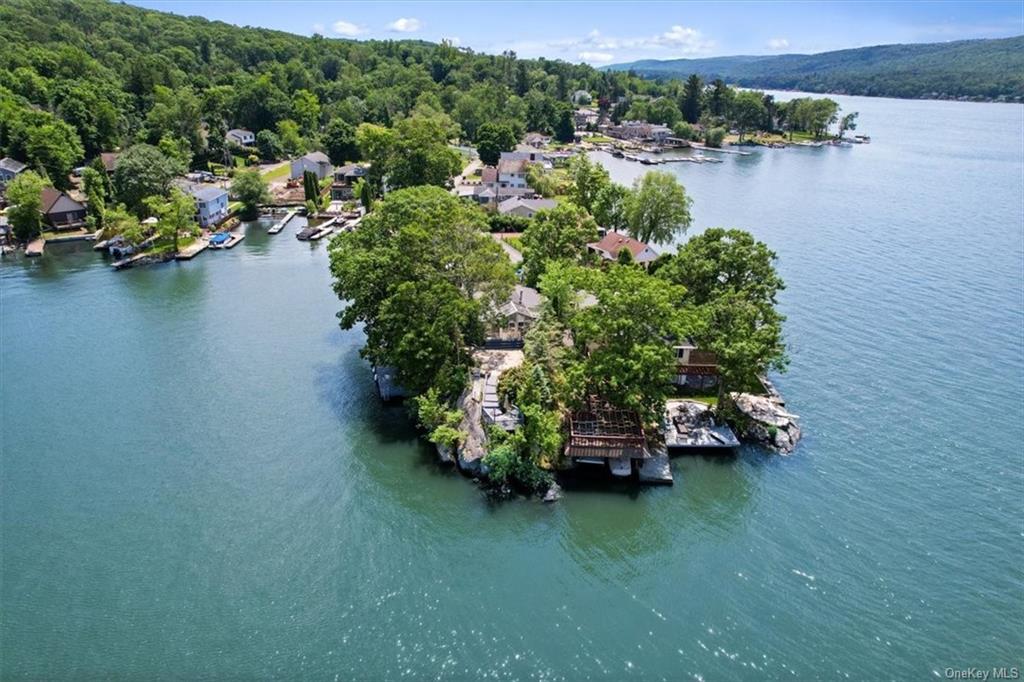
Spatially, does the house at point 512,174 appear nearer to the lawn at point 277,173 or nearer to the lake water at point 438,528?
the lawn at point 277,173

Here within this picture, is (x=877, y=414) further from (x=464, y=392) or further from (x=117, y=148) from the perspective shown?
(x=117, y=148)

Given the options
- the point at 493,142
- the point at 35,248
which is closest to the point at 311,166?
the point at 493,142

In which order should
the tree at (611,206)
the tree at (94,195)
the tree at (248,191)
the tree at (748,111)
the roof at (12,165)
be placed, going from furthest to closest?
1. the tree at (748,111)
2. the roof at (12,165)
3. the tree at (248,191)
4. the tree at (94,195)
5. the tree at (611,206)

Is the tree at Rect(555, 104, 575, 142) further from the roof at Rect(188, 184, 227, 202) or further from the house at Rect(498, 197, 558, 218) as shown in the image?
the roof at Rect(188, 184, 227, 202)

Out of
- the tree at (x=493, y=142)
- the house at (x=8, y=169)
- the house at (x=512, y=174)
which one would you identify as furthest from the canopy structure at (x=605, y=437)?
the tree at (x=493, y=142)

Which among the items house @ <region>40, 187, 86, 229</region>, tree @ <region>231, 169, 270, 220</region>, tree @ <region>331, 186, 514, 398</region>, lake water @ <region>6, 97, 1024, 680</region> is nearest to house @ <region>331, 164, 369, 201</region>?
tree @ <region>231, 169, 270, 220</region>

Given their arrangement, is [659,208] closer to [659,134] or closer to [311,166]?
[311,166]
